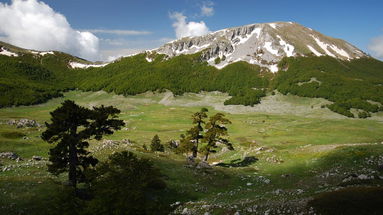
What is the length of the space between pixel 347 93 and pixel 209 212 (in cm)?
19851

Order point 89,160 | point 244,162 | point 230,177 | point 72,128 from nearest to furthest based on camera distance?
point 72,128 → point 89,160 → point 230,177 → point 244,162

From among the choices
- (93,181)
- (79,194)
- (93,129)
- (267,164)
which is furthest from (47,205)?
(267,164)

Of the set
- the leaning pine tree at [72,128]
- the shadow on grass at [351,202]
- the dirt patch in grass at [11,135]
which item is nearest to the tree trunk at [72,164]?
the leaning pine tree at [72,128]

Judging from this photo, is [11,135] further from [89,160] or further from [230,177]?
[230,177]

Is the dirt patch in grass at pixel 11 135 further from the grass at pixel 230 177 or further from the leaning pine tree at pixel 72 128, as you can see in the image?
the leaning pine tree at pixel 72 128

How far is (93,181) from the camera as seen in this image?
2620cm

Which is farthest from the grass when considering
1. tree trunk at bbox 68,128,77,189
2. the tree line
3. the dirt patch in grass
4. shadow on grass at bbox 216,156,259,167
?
the tree line

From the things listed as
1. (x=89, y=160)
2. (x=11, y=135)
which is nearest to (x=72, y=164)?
(x=89, y=160)

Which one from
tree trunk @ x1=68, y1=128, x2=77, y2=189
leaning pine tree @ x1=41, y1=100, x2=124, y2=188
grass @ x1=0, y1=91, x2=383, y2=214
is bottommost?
grass @ x1=0, y1=91, x2=383, y2=214

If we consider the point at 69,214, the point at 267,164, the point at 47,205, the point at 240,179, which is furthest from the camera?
the point at 267,164

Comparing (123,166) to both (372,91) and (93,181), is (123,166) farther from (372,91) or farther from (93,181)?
(372,91)

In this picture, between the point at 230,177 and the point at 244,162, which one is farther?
the point at 244,162

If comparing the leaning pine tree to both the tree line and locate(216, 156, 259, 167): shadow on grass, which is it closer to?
the tree line

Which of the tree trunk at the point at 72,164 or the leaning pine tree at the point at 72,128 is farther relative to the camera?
the tree trunk at the point at 72,164
